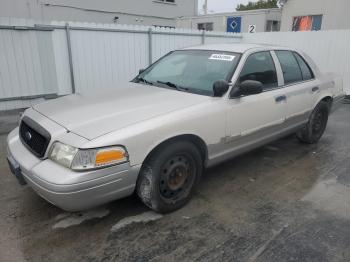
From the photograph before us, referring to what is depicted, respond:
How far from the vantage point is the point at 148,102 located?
128 inches

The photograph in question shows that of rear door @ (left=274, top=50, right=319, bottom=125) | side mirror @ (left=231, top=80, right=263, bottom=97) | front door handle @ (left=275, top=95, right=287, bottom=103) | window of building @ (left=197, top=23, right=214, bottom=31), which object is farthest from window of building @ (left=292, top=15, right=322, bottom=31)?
side mirror @ (left=231, top=80, right=263, bottom=97)

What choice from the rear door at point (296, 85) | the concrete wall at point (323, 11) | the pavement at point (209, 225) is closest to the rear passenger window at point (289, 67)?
the rear door at point (296, 85)

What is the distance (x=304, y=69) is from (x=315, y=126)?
1.04 meters

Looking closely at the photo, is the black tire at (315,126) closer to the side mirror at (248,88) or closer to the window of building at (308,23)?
the side mirror at (248,88)

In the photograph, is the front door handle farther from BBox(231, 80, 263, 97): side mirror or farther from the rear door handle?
the rear door handle

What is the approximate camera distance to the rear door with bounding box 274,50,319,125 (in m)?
4.36

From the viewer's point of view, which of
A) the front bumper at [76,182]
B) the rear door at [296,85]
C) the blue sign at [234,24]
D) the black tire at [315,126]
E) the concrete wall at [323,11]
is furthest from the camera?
the blue sign at [234,24]

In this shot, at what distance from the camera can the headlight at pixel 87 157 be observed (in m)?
2.50

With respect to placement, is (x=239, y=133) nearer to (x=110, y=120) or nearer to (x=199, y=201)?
(x=199, y=201)

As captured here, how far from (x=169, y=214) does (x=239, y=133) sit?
1249 mm

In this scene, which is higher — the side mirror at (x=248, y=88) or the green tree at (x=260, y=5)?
the green tree at (x=260, y=5)

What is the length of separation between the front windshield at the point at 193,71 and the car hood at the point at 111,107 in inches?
7.8

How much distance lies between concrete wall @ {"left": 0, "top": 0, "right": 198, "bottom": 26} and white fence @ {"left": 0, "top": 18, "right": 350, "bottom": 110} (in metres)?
7.49

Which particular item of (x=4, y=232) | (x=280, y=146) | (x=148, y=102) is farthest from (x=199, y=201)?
(x=280, y=146)
